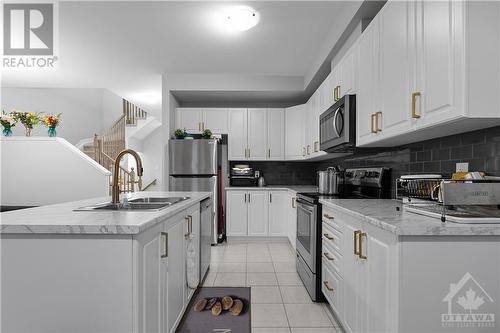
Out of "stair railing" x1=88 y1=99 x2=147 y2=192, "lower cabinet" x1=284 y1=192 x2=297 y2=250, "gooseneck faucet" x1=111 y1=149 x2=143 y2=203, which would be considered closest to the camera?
"gooseneck faucet" x1=111 y1=149 x2=143 y2=203

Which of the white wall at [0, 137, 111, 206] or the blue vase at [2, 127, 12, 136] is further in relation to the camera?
the white wall at [0, 137, 111, 206]

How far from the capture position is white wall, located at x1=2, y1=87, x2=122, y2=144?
7703 mm

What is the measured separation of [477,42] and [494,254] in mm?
896

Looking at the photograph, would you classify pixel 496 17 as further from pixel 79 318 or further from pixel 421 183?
pixel 79 318

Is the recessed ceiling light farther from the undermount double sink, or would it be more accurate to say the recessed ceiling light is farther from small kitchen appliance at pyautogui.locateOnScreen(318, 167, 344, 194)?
the undermount double sink

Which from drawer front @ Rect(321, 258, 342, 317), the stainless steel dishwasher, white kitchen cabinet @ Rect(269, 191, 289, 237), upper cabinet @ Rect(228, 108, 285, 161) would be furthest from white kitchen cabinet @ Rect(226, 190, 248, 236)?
drawer front @ Rect(321, 258, 342, 317)

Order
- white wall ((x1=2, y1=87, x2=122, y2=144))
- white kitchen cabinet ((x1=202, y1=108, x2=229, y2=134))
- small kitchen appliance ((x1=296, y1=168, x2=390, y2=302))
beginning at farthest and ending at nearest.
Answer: white wall ((x1=2, y1=87, x2=122, y2=144)), white kitchen cabinet ((x1=202, y1=108, x2=229, y2=134)), small kitchen appliance ((x1=296, y1=168, x2=390, y2=302))

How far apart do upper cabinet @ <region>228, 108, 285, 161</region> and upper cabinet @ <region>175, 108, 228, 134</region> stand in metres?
0.14

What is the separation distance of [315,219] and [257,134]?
9.08ft

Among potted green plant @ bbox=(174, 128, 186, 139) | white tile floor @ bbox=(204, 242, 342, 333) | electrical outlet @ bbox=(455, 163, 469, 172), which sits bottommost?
white tile floor @ bbox=(204, 242, 342, 333)

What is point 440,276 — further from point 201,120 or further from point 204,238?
point 201,120

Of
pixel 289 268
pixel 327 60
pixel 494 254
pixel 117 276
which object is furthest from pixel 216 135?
pixel 494 254

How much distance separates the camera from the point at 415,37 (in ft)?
5.17

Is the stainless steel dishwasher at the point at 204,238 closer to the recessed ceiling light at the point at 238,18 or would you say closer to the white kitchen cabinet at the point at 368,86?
the white kitchen cabinet at the point at 368,86
